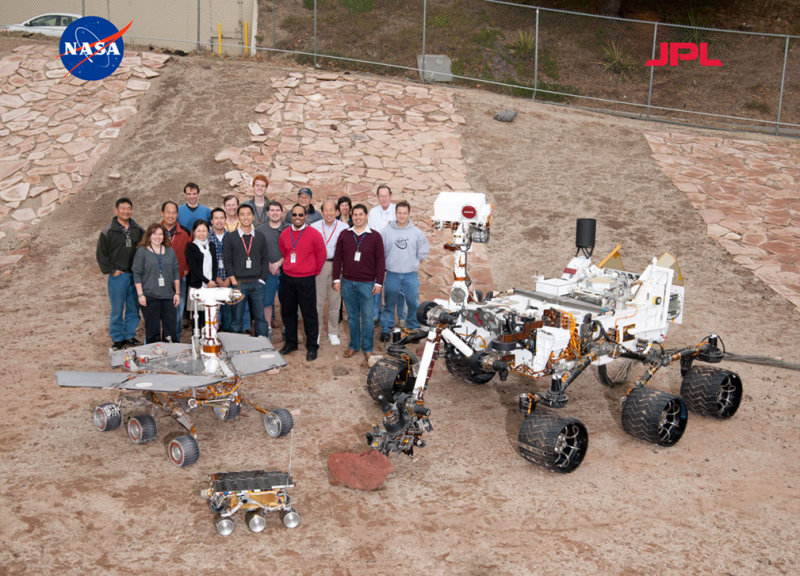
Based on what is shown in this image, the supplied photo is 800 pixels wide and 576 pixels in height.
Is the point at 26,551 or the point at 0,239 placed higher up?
the point at 0,239

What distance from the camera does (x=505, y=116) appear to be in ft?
55.7

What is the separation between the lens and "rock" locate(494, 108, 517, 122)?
16969 millimetres

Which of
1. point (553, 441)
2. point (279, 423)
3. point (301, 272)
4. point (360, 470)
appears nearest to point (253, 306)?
point (301, 272)

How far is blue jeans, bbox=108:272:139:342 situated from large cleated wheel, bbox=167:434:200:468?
11.2ft

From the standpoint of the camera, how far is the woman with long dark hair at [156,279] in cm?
892

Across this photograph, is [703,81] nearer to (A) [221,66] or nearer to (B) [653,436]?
(A) [221,66]

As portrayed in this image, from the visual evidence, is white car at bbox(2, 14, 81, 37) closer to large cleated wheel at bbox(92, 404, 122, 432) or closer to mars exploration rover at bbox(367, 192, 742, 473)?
large cleated wheel at bbox(92, 404, 122, 432)

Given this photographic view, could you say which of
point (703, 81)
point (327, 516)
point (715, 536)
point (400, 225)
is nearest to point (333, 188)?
point (400, 225)

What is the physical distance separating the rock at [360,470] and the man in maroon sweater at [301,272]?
2.89m

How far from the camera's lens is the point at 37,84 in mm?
16781

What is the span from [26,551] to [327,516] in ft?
7.16

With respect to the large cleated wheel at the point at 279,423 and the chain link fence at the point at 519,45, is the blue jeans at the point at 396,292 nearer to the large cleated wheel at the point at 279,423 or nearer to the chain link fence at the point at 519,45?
the large cleated wheel at the point at 279,423

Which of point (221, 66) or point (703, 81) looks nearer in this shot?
point (221, 66)

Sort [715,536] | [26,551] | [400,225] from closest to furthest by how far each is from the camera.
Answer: [26,551]
[715,536]
[400,225]
